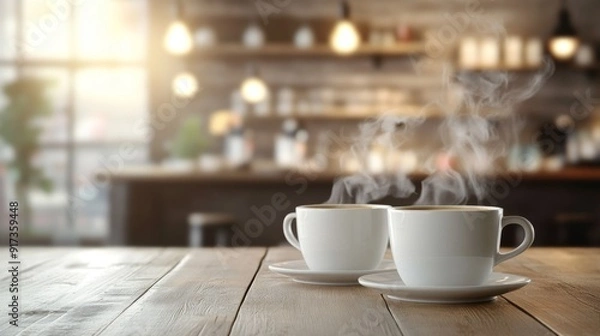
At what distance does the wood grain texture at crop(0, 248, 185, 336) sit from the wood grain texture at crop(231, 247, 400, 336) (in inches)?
5.6

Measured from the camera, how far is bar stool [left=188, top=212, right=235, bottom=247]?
4.04 m

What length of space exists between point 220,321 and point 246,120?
556 centimetres

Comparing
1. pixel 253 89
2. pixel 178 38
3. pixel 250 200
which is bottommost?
pixel 250 200

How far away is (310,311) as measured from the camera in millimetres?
915

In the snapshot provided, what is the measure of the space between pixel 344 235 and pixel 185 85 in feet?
17.2

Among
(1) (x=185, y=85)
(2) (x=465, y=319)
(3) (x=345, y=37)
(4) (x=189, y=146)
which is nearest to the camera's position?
(2) (x=465, y=319)

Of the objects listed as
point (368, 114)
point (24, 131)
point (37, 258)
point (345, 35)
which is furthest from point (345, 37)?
point (37, 258)

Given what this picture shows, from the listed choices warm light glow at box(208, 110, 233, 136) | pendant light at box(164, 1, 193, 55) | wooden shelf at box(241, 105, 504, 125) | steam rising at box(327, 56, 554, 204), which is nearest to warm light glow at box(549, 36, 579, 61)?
steam rising at box(327, 56, 554, 204)

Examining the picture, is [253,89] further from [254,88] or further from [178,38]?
[178,38]

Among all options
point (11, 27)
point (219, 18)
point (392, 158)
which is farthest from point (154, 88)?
point (392, 158)

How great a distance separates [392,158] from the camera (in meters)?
6.11

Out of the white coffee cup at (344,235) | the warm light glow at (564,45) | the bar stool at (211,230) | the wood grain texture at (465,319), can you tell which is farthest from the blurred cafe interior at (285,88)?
the wood grain texture at (465,319)

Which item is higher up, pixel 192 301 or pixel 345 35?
pixel 345 35

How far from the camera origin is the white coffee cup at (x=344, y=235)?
114 cm
